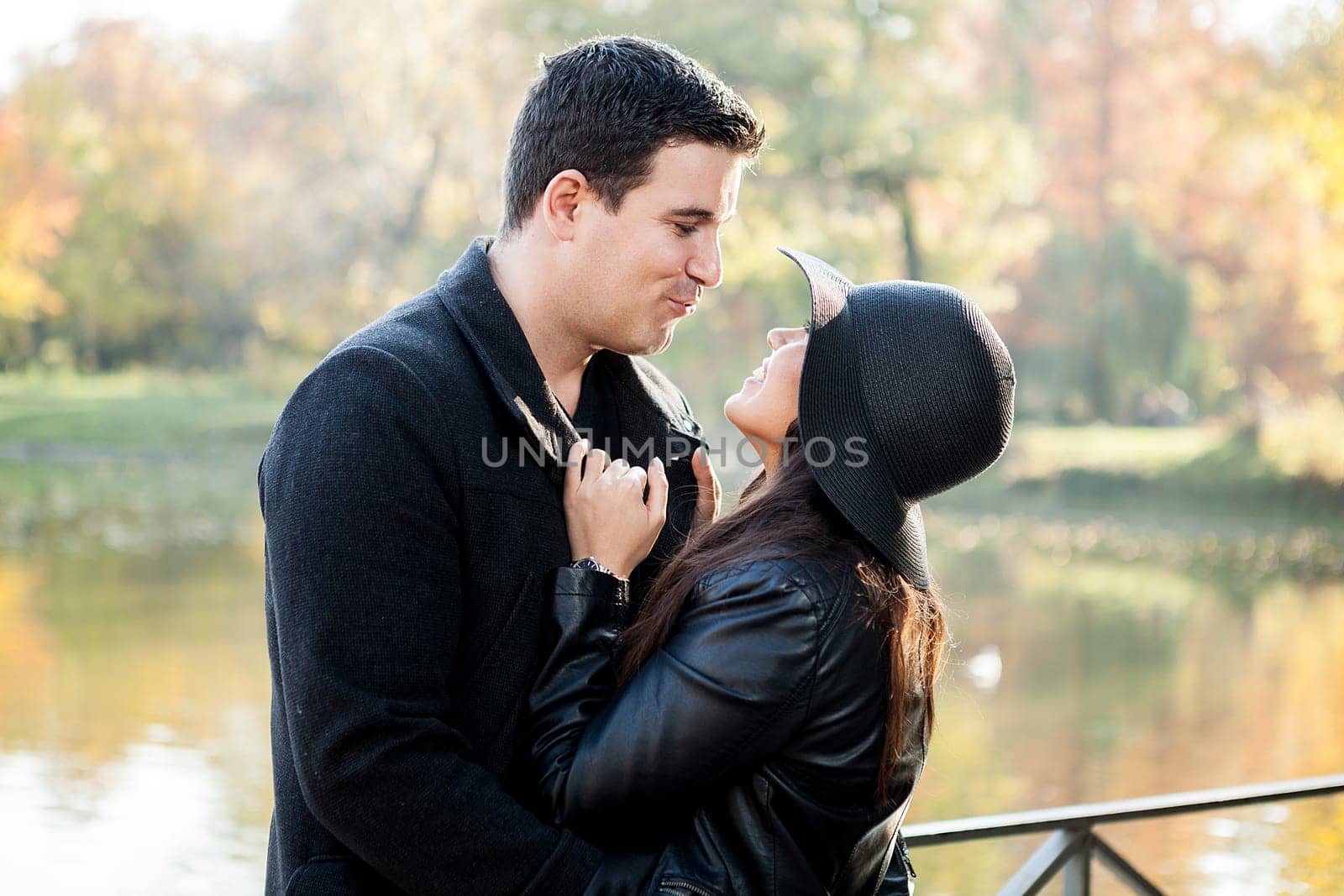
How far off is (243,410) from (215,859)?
1482 centimetres

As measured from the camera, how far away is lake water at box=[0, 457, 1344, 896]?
671 cm

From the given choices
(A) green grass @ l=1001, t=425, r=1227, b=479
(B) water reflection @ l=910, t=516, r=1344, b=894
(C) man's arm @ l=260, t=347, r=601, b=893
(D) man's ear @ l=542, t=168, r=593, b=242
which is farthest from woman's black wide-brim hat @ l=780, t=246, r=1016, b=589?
(A) green grass @ l=1001, t=425, r=1227, b=479

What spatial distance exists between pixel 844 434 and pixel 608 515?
0.92 feet

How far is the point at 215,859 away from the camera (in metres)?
6.57

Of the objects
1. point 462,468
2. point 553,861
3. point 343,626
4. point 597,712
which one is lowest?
point 553,861

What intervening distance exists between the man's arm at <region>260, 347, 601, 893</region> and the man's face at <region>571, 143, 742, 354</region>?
1.11 feet

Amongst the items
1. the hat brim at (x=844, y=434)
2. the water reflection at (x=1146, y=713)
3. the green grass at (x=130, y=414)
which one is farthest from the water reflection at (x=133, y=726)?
the green grass at (x=130, y=414)

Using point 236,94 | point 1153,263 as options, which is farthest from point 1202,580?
point 236,94

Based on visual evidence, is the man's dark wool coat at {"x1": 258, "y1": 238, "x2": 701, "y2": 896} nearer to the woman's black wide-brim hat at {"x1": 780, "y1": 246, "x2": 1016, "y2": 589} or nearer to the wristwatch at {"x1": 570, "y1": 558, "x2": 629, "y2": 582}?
the wristwatch at {"x1": 570, "y1": 558, "x2": 629, "y2": 582}

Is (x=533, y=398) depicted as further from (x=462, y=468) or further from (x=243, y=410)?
(x=243, y=410)

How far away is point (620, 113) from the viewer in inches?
63.5

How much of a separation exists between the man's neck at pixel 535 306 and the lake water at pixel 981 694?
12.8 feet

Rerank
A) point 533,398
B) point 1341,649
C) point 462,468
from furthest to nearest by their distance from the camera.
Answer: point 1341,649 < point 533,398 < point 462,468

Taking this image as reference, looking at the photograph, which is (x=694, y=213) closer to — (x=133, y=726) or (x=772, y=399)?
(x=772, y=399)
